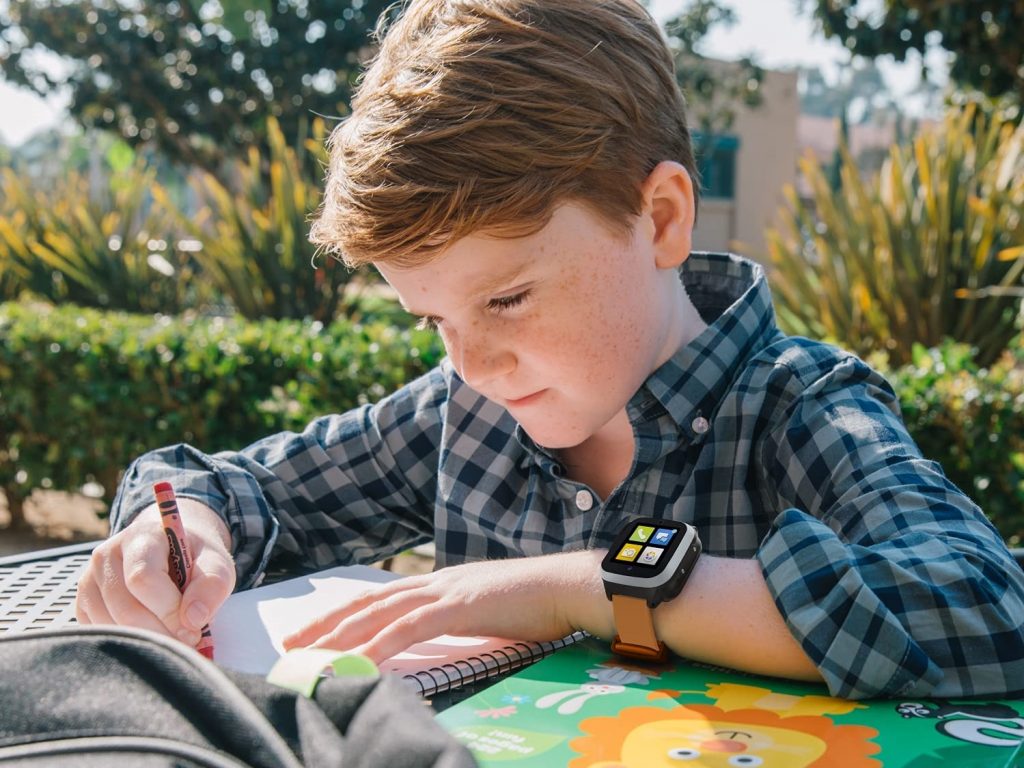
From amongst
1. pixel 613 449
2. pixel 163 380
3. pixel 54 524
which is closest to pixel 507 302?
pixel 613 449

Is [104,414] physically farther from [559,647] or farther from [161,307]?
[559,647]

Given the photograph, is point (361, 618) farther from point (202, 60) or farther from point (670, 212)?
point (202, 60)

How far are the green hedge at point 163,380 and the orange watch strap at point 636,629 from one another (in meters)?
2.81

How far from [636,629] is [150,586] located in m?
0.62

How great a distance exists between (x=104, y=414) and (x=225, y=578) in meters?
3.93

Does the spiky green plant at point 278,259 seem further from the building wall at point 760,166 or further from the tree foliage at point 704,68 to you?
the building wall at point 760,166

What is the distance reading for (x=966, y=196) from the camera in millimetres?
5590

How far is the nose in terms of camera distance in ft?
4.75

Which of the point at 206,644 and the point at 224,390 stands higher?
the point at 206,644

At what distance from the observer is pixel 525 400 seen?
1521 mm

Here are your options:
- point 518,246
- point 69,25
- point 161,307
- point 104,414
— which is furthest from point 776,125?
point 518,246

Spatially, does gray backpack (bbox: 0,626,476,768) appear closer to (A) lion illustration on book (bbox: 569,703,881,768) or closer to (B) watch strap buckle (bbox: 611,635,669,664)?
(A) lion illustration on book (bbox: 569,703,881,768)

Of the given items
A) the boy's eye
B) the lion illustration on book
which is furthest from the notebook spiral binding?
the boy's eye

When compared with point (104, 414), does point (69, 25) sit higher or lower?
higher
